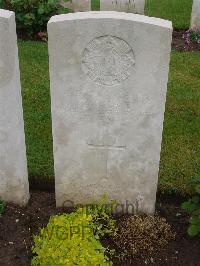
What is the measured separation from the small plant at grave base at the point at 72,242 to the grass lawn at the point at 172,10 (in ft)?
17.6

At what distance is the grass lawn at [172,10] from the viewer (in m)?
8.09

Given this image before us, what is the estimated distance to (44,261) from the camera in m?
3.06

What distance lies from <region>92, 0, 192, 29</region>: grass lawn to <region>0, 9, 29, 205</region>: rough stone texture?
16.8 feet

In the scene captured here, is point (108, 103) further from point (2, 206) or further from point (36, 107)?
point (36, 107)

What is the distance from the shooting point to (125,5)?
792 centimetres

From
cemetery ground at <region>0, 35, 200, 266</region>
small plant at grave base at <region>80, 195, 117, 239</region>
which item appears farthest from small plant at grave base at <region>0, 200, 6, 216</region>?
small plant at grave base at <region>80, 195, 117, 239</region>

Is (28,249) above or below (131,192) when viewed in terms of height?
below

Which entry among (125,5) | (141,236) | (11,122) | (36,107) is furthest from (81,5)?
(141,236)

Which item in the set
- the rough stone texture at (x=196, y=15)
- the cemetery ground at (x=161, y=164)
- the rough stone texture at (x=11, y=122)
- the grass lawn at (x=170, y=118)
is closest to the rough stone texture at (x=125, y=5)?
the rough stone texture at (x=196, y=15)

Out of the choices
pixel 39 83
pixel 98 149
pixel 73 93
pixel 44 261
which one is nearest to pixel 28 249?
pixel 44 261

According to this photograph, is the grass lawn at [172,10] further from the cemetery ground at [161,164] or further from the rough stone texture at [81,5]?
the cemetery ground at [161,164]

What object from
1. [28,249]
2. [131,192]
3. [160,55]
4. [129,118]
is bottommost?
[28,249]

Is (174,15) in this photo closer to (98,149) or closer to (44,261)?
(98,149)

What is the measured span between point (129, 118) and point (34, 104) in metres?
2.25
